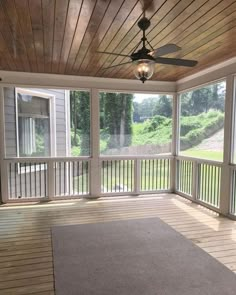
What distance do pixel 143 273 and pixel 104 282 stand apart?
1.35ft

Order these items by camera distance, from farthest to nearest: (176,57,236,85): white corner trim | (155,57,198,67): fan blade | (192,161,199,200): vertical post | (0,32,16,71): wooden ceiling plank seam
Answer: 1. (192,161,199,200): vertical post
2. (176,57,236,85): white corner trim
3. (0,32,16,71): wooden ceiling plank seam
4. (155,57,198,67): fan blade

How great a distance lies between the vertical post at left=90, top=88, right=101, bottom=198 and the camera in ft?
18.1

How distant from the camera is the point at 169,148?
19.9 feet

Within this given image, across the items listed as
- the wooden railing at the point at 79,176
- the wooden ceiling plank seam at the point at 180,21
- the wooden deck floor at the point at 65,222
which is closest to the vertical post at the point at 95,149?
the wooden railing at the point at 79,176

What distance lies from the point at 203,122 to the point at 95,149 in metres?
2.35

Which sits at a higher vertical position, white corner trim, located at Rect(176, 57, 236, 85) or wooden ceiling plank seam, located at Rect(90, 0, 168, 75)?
wooden ceiling plank seam, located at Rect(90, 0, 168, 75)

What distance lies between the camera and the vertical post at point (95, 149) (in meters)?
5.53

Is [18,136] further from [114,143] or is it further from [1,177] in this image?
[114,143]

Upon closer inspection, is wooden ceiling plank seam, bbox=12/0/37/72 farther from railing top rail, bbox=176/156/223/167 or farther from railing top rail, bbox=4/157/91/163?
railing top rail, bbox=176/156/223/167

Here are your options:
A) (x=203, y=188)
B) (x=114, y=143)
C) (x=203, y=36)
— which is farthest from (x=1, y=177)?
(x=203, y=36)

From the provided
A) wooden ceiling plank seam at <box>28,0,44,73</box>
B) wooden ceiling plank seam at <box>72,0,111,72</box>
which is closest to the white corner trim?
wooden ceiling plank seam at <box>72,0,111,72</box>

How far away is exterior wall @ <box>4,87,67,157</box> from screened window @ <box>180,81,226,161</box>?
2708mm

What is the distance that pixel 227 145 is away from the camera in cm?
432

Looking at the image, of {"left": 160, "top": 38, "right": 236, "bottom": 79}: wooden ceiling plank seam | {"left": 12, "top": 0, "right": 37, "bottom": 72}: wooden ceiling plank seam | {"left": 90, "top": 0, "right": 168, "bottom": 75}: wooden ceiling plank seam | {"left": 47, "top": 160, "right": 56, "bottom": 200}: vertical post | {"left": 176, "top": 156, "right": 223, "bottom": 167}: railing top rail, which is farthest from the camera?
{"left": 47, "top": 160, "right": 56, "bottom": 200}: vertical post
